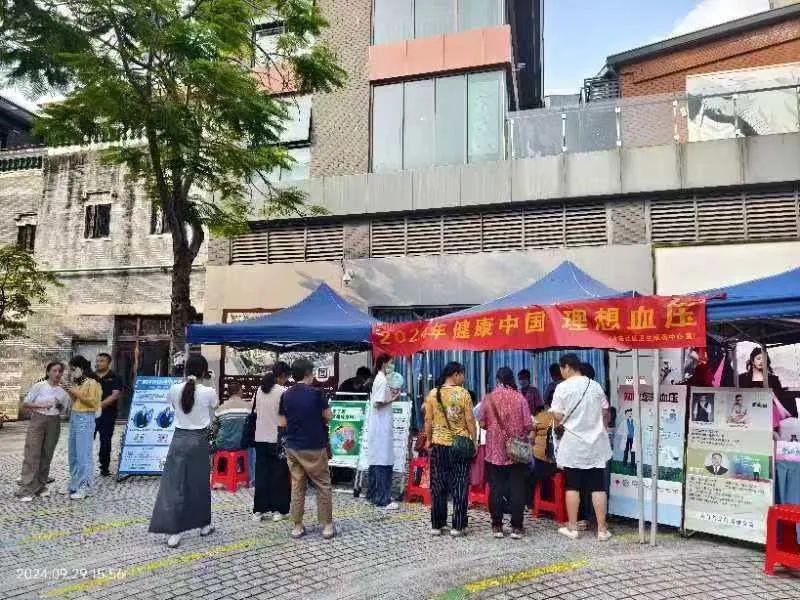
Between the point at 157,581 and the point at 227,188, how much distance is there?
8.37 m

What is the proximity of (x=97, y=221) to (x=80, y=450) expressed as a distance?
39.5 ft

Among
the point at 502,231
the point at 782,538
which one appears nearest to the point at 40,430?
the point at 782,538

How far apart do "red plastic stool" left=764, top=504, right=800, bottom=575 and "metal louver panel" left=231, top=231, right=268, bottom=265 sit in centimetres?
1235

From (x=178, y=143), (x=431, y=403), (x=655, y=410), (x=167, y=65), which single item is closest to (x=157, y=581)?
(x=431, y=403)

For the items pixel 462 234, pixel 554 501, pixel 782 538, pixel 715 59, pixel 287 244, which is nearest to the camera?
pixel 782 538

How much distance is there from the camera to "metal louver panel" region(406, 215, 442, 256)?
13.9 m

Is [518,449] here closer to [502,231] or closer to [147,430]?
[147,430]

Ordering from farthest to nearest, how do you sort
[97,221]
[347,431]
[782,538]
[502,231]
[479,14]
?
[97,221], [479,14], [502,231], [347,431], [782,538]

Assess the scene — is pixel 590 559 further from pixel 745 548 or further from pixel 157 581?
pixel 157 581

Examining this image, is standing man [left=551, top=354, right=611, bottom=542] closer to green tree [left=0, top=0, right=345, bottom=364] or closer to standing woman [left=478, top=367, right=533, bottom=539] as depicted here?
standing woman [left=478, top=367, right=533, bottom=539]

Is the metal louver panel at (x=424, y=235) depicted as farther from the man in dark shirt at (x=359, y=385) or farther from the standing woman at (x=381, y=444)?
the standing woman at (x=381, y=444)

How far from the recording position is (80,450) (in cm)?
746

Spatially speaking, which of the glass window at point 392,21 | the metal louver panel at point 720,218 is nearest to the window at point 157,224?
the glass window at point 392,21

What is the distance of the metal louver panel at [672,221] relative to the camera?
12.2m
